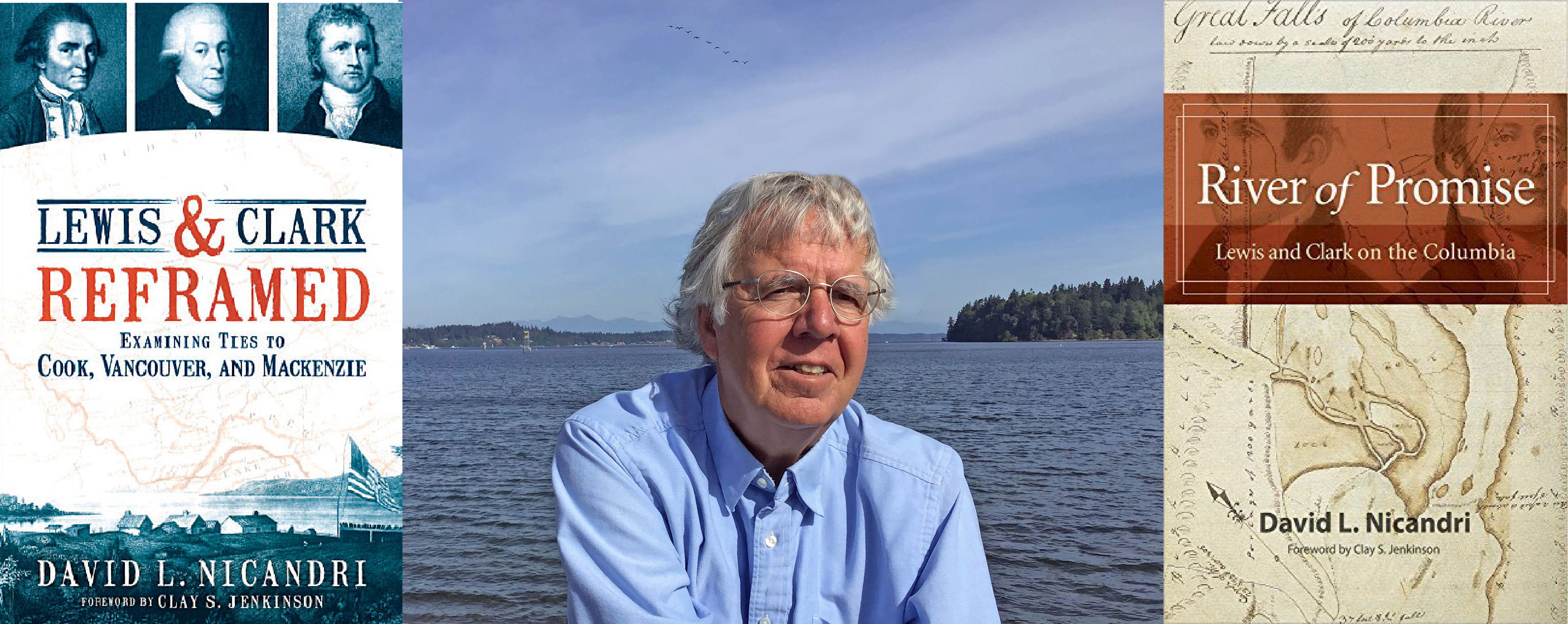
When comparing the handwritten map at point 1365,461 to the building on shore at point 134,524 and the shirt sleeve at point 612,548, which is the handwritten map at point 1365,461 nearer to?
the shirt sleeve at point 612,548

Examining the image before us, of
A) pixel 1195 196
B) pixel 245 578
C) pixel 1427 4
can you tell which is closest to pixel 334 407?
pixel 245 578

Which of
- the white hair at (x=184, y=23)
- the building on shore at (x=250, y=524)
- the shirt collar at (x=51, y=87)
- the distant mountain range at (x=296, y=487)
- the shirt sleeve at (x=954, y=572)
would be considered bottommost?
the building on shore at (x=250, y=524)

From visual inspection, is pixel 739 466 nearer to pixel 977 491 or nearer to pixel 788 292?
pixel 788 292

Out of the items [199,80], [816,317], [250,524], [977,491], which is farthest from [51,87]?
[977,491]

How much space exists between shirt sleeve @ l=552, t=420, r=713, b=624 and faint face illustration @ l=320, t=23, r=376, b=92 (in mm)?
2759

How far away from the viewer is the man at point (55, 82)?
369 cm

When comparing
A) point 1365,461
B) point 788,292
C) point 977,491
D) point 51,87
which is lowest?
point 977,491

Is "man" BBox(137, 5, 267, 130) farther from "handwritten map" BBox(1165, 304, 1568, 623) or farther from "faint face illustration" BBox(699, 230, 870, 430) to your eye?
"handwritten map" BBox(1165, 304, 1568, 623)

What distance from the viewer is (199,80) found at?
12.6 feet

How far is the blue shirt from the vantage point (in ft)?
5.50

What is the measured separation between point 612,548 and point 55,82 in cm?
351

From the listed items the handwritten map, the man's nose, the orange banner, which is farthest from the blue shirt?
the orange banner

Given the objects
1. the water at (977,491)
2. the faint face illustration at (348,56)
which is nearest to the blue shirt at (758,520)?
the faint face illustration at (348,56)

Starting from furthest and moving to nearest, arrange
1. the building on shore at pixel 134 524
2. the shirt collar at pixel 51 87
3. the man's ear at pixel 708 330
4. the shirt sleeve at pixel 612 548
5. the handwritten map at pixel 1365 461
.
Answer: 1. the building on shore at pixel 134 524
2. the shirt collar at pixel 51 87
3. the handwritten map at pixel 1365 461
4. the man's ear at pixel 708 330
5. the shirt sleeve at pixel 612 548
